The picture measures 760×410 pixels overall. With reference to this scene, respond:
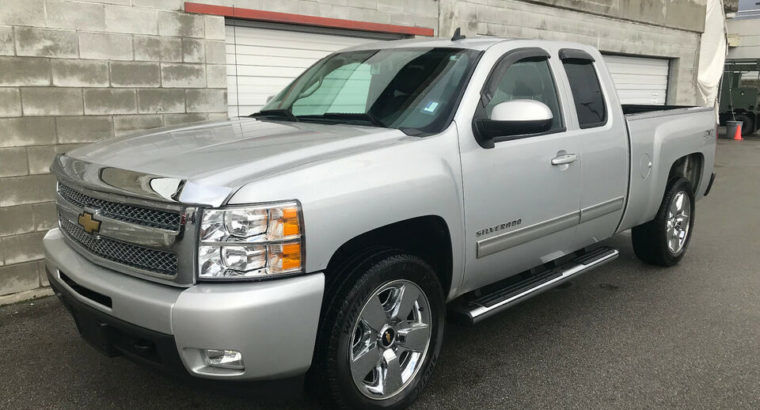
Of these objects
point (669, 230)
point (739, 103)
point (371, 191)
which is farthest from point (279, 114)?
point (739, 103)

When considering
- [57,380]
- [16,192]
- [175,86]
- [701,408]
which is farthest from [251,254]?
[175,86]

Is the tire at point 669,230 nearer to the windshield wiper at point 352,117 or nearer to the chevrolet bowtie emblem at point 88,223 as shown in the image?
the windshield wiper at point 352,117

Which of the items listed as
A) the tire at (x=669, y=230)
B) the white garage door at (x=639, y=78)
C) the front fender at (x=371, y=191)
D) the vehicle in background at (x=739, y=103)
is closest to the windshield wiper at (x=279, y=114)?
the front fender at (x=371, y=191)

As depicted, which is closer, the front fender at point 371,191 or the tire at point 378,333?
the front fender at point 371,191

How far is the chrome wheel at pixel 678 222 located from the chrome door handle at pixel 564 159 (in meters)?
1.97

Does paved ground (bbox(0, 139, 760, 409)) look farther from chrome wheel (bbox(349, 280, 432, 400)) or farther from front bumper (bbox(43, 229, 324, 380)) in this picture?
chrome wheel (bbox(349, 280, 432, 400))

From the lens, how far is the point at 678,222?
18.5 feet

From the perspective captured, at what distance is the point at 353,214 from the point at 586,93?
96.7 inches

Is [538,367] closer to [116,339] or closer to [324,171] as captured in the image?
[324,171]

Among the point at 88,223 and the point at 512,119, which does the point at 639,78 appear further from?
the point at 88,223

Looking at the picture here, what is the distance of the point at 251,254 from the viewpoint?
242 centimetres

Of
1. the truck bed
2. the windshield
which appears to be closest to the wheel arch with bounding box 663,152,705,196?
the truck bed

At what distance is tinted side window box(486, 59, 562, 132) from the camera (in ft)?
12.1

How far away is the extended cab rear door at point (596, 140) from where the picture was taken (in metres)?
4.11
